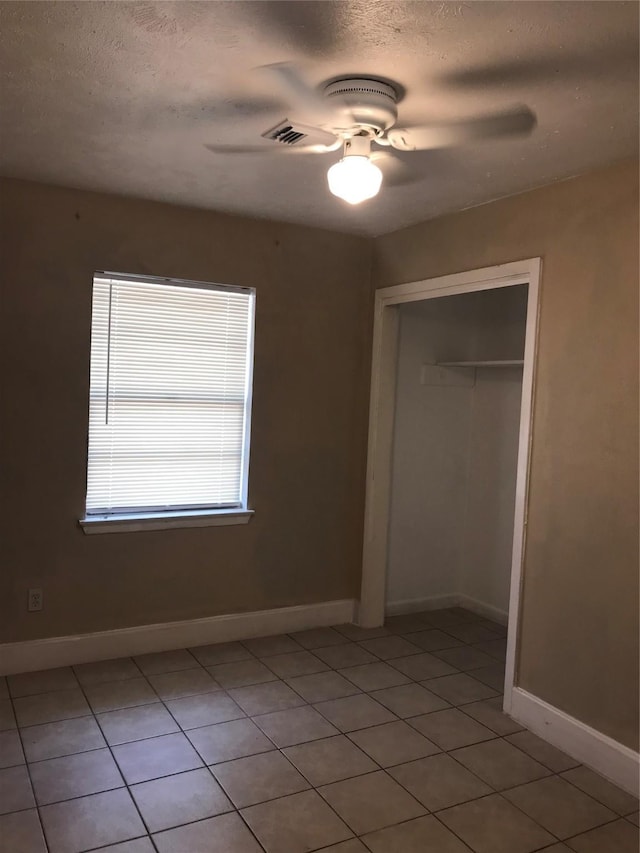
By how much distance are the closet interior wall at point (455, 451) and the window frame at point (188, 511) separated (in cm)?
105

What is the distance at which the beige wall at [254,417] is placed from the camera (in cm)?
345

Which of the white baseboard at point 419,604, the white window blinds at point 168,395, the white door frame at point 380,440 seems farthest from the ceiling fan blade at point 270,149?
the white baseboard at point 419,604

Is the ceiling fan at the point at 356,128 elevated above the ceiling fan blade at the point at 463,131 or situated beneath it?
situated beneath

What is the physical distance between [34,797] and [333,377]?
2.68 meters

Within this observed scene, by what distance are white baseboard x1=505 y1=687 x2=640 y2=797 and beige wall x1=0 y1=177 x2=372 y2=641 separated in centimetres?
150

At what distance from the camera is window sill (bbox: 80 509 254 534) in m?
3.66

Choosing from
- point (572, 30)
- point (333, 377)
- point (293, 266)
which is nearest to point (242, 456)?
point (333, 377)

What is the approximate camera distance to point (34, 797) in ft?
8.13

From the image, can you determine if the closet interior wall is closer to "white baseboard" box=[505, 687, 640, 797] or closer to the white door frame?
the white door frame

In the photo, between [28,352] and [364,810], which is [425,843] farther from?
[28,352]

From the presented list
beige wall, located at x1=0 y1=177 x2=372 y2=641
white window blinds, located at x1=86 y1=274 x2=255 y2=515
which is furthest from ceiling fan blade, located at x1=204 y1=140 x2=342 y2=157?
white window blinds, located at x1=86 y1=274 x2=255 y2=515

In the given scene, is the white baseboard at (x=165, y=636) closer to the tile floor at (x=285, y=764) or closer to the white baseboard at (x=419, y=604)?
the tile floor at (x=285, y=764)

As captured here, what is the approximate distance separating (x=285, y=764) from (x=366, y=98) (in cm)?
246

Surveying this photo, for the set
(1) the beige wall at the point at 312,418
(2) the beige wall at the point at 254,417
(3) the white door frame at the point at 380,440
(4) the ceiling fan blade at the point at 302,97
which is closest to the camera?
(4) the ceiling fan blade at the point at 302,97
